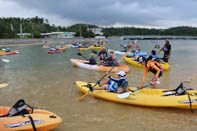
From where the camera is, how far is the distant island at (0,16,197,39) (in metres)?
72.8

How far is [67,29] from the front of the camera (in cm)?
10950

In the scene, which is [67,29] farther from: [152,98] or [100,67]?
[152,98]

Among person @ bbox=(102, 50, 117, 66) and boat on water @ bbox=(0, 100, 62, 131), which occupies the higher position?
person @ bbox=(102, 50, 117, 66)

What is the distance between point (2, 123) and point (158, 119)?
4.00 meters

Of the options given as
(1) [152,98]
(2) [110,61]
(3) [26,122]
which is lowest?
(3) [26,122]

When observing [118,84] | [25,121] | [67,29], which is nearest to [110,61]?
[118,84]

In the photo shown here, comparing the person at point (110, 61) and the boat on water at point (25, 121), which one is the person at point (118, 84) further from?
the person at point (110, 61)

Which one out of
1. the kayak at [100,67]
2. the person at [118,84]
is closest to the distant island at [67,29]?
the kayak at [100,67]

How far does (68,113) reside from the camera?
555 centimetres

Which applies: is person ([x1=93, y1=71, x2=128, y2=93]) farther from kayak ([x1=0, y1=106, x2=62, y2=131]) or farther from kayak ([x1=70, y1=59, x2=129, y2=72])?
kayak ([x1=70, y1=59, x2=129, y2=72])

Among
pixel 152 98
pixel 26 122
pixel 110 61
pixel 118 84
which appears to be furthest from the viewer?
pixel 110 61

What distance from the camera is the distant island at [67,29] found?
239ft

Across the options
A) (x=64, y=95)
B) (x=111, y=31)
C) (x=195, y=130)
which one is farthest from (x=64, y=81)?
(x=111, y=31)

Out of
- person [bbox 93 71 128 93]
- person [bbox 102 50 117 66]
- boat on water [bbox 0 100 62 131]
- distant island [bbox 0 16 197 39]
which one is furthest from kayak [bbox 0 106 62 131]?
distant island [bbox 0 16 197 39]
